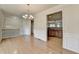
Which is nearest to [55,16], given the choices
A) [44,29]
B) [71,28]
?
[44,29]

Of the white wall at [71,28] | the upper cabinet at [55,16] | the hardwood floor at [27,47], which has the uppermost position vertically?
the upper cabinet at [55,16]

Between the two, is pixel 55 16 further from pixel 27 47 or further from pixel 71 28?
pixel 27 47

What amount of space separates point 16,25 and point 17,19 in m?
0.33

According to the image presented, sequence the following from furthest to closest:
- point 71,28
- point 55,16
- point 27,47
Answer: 1. point 55,16
2. point 27,47
3. point 71,28

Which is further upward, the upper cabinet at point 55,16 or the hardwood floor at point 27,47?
the upper cabinet at point 55,16

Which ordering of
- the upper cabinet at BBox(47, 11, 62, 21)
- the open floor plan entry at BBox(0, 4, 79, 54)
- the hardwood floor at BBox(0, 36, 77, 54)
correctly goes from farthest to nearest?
the upper cabinet at BBox(47, 11, 62, 21) → the open floor plan entry at BBox(0, 4, 79, 54) → the hardwood floor at BBox(0, 36, 77, 54)

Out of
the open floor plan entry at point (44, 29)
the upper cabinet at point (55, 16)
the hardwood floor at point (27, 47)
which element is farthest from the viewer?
the upper cabinet at point (55, 16)

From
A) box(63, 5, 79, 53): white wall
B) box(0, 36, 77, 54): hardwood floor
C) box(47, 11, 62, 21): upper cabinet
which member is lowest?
box(0, 36, 77, 54): hardwood floor

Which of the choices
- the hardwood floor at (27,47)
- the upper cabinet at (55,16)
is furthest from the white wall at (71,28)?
the upper cabinet at (55,16)

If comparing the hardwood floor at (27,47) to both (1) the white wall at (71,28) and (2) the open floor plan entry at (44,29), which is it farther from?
(1) the white wall at (71,28)

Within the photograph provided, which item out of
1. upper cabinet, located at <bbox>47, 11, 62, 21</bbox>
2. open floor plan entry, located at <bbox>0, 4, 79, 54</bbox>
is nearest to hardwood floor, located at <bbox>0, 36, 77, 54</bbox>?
open floor plan entry, located at <bbox>0, 4, 79, 54</bbox>

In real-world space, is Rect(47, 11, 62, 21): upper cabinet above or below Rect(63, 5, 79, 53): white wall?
above

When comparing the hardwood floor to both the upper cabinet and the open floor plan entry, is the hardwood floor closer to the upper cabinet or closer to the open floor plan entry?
the open floor plan entry
